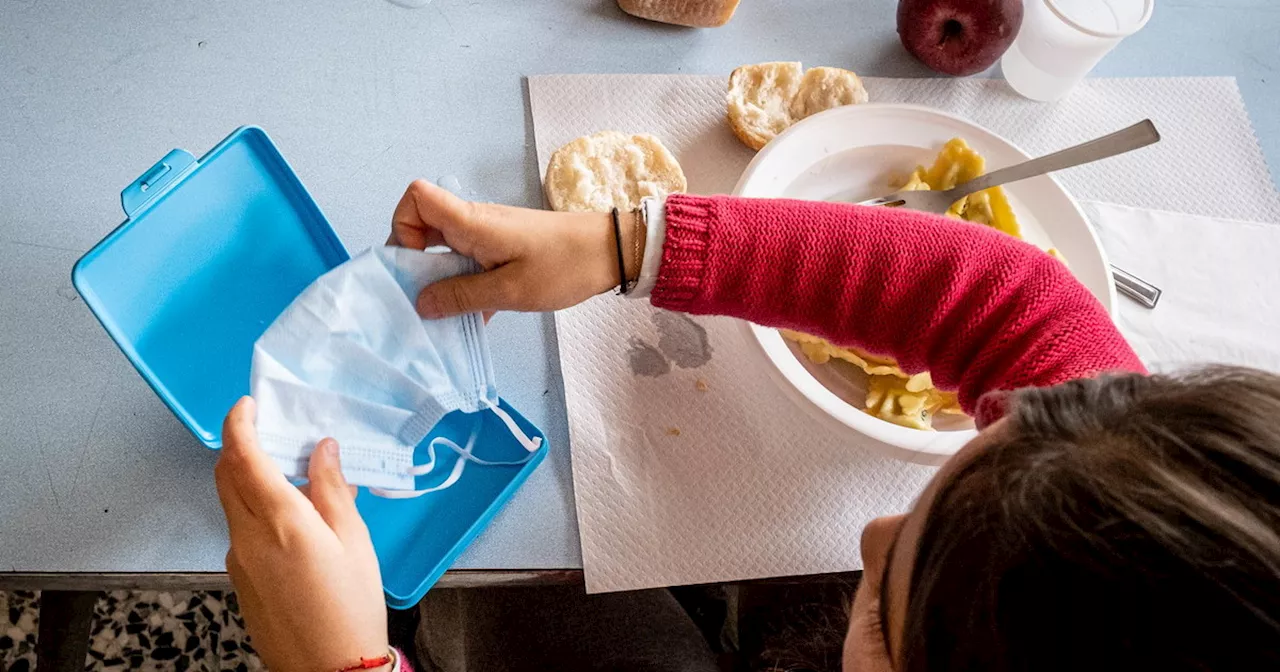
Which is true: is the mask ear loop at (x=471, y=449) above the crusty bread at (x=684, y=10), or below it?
below

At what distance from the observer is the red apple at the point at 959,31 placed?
0.76 meters

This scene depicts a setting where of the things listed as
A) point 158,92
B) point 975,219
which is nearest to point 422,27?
point 158,92

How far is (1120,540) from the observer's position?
315mm

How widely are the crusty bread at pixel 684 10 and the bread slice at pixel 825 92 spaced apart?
0.10 metres

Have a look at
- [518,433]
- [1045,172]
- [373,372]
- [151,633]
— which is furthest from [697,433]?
[151,633]

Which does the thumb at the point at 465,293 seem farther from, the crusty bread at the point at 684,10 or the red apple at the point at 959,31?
the red apple at the point at 959,31

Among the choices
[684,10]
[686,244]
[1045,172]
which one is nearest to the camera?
[686,244]

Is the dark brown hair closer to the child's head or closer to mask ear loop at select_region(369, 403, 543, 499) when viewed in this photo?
the child's head

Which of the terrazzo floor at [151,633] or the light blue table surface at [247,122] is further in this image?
the terrazzo floor at [151,633]

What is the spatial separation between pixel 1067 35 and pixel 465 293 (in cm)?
58

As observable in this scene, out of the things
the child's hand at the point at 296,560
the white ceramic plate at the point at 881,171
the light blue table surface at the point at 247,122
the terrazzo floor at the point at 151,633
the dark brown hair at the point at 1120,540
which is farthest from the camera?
the terrazzo floor at the point at 151,633

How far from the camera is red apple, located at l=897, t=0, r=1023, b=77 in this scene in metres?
0.76

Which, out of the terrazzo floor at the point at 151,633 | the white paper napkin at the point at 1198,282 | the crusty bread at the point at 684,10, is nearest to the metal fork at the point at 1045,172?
the white paper napkin at the point at 1198,282

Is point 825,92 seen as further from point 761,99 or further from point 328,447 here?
point 328,447
